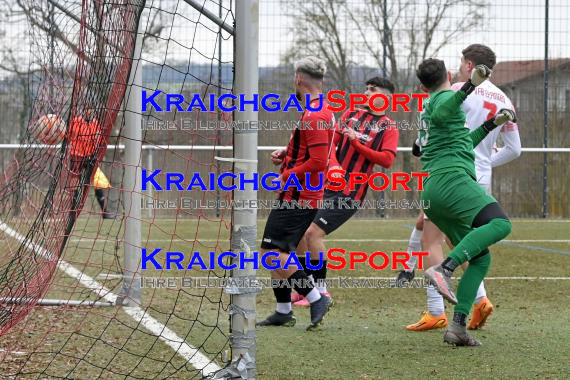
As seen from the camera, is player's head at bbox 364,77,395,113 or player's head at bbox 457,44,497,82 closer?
player's head at bbox 457,44,497,82

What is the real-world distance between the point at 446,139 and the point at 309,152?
99cm

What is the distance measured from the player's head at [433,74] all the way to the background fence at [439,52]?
10.7 m

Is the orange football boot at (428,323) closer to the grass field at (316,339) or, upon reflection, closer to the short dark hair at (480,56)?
the grass field at (316,339)

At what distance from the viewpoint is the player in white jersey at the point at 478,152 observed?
6059mm

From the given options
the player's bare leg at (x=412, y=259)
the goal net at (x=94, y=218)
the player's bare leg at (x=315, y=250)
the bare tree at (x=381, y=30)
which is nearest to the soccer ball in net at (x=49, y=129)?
the goal net at (x=94, y=218)

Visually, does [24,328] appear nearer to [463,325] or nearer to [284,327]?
[284,327]

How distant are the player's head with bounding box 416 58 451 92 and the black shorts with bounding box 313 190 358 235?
2.00 metres

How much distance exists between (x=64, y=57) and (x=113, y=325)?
2.03m

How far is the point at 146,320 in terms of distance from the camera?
20.5 ft

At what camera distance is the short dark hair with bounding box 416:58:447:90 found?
5664mm

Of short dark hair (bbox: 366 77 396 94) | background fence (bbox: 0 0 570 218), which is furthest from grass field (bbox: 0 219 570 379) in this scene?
background fence (bbox: 0 0 570 218)

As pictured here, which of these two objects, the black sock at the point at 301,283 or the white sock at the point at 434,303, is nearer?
the white sock at the point at 434,303

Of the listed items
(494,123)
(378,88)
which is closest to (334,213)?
(378,88)

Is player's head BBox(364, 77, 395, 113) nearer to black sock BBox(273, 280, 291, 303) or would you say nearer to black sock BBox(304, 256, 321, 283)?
black sock BBox(304, 256, 321, 283)
